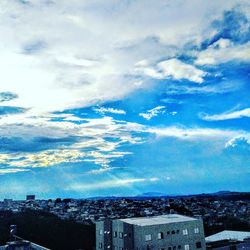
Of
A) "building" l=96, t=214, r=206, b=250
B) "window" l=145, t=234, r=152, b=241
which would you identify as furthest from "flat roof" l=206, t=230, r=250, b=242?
"window" l=145, t=234, r=152, b=241

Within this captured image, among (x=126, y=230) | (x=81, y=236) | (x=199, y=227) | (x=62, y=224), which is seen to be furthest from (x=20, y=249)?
(x=62, y=224)

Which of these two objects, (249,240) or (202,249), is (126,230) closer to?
(202,249)

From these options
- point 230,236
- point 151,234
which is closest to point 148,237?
point 151,234

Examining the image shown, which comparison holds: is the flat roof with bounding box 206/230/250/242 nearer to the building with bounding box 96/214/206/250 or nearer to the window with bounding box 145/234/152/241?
the building with bounding box 96/214/206/250

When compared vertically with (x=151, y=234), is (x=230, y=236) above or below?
below

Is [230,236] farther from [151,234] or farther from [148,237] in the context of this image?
[148,237]

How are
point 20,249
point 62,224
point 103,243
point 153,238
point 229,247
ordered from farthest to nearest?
point 62,224 < point 229,247 < point 103,243 < point 153,238 < point 20,249

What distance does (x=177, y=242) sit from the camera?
41844 mm

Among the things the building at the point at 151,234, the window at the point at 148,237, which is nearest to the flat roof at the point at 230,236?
the building at the point at 151,234

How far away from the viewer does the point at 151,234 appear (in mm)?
40406

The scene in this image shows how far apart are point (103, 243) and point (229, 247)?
1851cm

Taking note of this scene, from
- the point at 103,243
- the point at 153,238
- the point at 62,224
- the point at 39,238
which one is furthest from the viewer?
the point at 62,224

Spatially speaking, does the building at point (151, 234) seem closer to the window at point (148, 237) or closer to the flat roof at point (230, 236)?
the window at point (148, 237)

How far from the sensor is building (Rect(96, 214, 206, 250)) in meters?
→ 39.9
